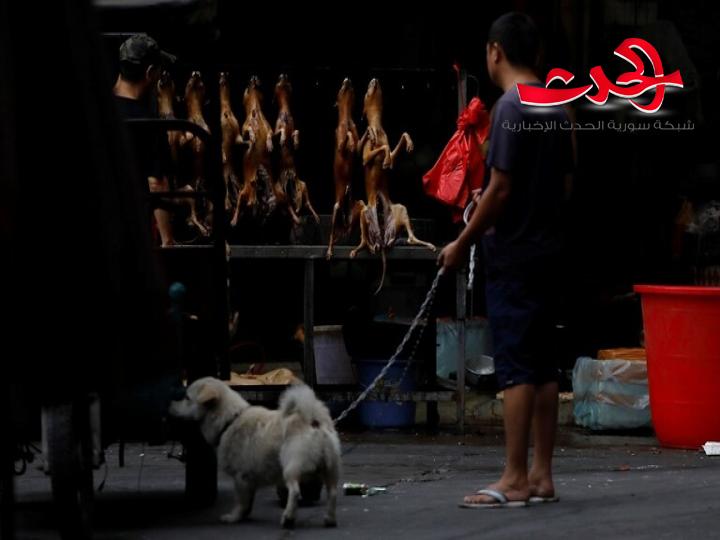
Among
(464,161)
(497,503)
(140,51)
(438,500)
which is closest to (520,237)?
(497,503)

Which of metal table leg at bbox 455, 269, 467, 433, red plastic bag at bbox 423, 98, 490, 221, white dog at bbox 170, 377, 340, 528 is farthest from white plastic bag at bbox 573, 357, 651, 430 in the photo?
white dog at bbox 170, 377, 340, 528

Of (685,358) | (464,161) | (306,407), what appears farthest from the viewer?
(464,161)

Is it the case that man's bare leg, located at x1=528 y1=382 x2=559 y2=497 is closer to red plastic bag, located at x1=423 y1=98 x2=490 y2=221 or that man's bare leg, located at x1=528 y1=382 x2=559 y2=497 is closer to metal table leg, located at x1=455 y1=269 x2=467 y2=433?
metal table leg, located at x1=455 y1=269 x2=467 y2=433

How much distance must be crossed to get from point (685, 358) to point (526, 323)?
9.78 feet

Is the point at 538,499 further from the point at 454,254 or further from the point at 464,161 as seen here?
the point at 464,161

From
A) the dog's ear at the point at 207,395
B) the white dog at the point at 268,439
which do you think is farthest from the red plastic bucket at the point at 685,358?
the dog's ear at the point at 207,395

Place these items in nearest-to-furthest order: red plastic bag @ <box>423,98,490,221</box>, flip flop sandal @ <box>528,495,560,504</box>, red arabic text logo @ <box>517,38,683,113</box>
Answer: flip flop sandal @ <box>528,495,560,504</box> < red plastic bag @ <box>423,98,490,221</box> < red arabic text logo @ <box>517,38,683,113</box>

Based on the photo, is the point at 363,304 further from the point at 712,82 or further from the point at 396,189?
the point at 712,82

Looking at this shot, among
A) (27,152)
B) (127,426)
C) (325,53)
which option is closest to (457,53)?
(325,53)

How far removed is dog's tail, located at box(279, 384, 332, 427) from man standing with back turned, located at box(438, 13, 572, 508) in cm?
88

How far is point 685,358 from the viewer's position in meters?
9.37

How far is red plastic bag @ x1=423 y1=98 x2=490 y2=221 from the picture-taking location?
1005 centimetres

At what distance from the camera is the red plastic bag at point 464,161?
10.1 m

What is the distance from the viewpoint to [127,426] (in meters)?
6.78
